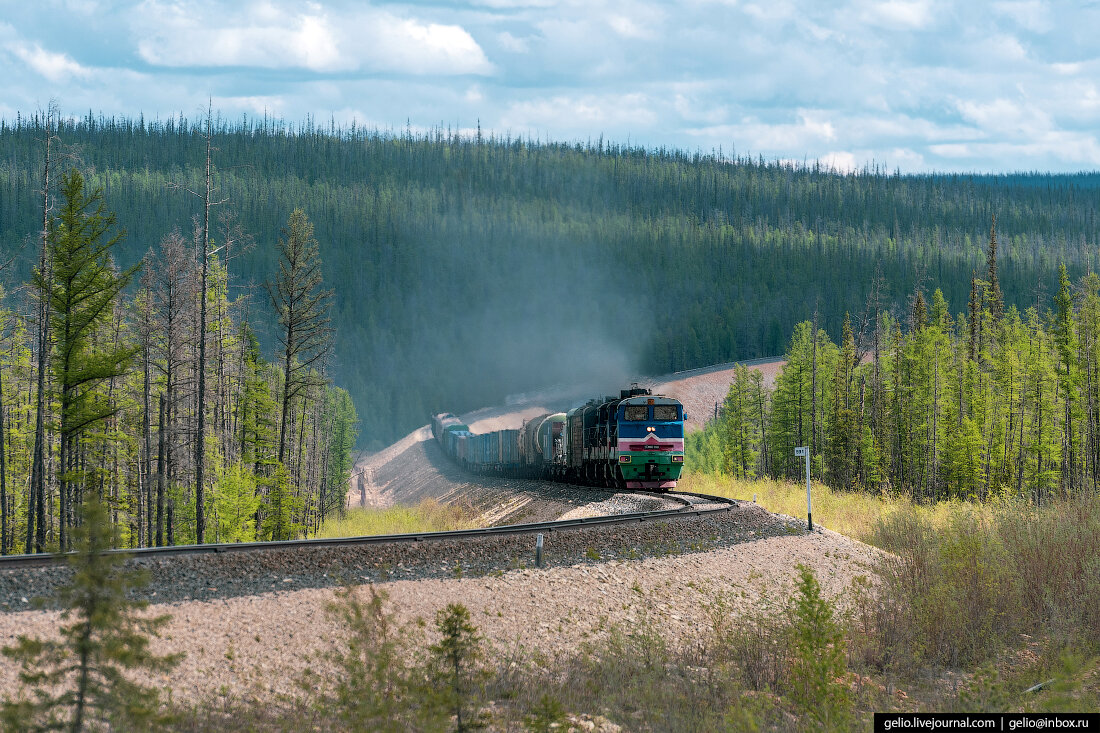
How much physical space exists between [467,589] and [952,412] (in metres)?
50.7

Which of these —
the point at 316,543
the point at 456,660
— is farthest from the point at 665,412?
the point at 456,660

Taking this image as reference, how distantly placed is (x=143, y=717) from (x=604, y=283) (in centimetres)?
15659

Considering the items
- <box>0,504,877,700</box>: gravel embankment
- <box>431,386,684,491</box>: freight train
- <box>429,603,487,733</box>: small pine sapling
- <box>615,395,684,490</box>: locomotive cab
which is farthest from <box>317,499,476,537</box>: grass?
<box>429,603,487,733</box>: small pine sapling

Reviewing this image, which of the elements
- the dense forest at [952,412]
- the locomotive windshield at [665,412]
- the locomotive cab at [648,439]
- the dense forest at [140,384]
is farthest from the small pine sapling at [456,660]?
the dense forest at [952,412]

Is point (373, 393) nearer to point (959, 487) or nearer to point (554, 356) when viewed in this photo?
point (554, 356)

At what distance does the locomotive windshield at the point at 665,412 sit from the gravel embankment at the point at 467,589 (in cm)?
1044

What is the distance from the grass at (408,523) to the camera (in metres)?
40.4

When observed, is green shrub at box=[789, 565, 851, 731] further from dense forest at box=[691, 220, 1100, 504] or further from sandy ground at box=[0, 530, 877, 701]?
dense forest at box=[691, 220, 1100, 504]

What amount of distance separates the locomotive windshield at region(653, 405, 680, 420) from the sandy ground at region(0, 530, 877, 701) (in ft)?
35.9

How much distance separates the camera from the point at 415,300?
16075 cm

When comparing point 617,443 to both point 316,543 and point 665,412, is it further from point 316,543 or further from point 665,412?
point 316,543

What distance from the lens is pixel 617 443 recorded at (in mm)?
31234

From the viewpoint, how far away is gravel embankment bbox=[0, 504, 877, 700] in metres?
10.9

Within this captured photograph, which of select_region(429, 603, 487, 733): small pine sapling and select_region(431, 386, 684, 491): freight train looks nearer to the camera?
select_region(429, 603, 487, 733): small pine sapling
